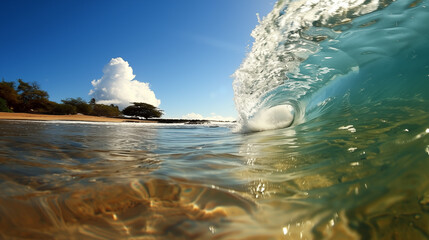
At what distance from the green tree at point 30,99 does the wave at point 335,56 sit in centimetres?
2824

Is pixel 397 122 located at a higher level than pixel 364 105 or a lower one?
lower

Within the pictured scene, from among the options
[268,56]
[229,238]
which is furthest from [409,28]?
[229,238]

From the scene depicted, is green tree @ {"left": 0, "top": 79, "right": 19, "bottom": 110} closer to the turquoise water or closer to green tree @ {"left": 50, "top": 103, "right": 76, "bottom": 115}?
green tree @ {"left": 50, "top": 103, "right": 76, "bottom": 115}

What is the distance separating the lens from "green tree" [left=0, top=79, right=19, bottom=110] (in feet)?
71.0

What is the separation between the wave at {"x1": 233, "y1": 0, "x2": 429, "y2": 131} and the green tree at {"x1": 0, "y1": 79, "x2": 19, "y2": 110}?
28.9 metres

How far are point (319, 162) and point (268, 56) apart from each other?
3082mm

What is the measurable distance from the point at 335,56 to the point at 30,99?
3209 centimetres

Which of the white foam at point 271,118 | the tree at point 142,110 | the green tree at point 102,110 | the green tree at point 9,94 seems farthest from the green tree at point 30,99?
the white foam at point 271,118

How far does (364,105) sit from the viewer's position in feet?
7.97

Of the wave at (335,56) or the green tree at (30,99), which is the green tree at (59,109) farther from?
the wave at (335,56)

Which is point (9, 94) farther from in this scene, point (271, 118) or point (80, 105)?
point (271, 118)

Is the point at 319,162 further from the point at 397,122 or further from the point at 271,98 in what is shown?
the point at 271,98

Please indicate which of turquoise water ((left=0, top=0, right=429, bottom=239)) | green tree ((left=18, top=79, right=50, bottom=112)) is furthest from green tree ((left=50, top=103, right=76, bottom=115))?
turquoise water ((left=0, top=0, right=429, bottom=239))

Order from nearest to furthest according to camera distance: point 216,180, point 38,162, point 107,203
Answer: point 107,203 → point 216,180 → point 38,162
